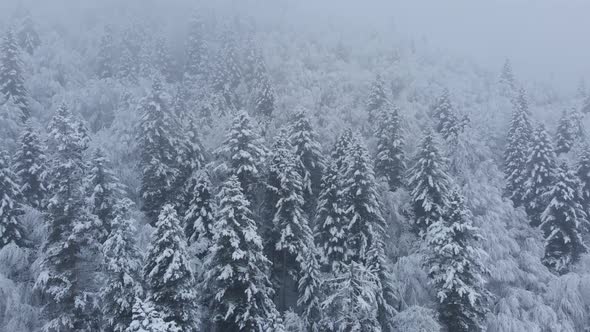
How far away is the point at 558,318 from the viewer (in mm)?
26703

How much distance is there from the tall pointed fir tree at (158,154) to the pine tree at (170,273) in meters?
11.0

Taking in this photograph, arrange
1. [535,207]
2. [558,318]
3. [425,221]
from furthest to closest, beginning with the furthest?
1. [535,207]
2. [425,221]
3. [558,318]

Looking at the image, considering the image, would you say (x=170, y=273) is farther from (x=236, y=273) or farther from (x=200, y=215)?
(x=200, y=215)

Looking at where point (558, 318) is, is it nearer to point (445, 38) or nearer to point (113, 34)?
point (113, 34)

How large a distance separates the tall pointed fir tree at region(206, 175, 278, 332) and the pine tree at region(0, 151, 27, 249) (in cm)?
1200

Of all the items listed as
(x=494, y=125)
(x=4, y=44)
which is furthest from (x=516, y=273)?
(x=4, y=44)

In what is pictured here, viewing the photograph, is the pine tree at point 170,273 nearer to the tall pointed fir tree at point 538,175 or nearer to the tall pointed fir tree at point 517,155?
the tall pointed fir tree at point 538,175

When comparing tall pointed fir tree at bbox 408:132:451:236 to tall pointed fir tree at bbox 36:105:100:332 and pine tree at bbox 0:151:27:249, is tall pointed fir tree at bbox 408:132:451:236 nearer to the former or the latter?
tall pointed fir tree at bbox 36:105:100:332

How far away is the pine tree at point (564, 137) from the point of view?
46.1m

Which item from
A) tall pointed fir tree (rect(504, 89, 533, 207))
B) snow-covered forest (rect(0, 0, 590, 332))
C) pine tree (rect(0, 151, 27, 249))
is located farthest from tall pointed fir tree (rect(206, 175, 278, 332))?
tall pointed fir tree (rect(504, 89, 533, 207))

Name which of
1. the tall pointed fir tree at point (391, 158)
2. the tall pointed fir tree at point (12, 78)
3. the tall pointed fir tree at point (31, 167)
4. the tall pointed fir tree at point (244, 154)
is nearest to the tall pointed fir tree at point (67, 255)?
the tall pointed fir tree at point (31, 167)

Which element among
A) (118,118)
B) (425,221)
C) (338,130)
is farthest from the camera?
(338,130)

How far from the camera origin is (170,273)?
1917cm

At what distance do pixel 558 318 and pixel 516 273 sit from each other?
3.69m
